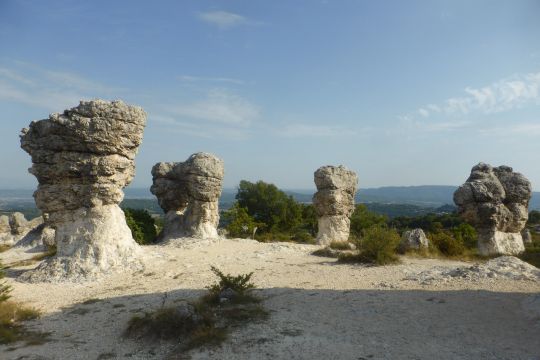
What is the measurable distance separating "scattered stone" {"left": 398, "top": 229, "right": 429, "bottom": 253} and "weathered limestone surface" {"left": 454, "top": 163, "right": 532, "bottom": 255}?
9.38 feet

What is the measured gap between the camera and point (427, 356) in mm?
5820

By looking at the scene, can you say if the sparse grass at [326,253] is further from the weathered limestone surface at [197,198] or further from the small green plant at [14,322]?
the small green plant at [14,322]

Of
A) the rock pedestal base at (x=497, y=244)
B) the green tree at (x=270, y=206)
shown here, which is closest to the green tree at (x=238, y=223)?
the green tree at (x=270, y=206)

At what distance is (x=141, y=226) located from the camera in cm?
2031

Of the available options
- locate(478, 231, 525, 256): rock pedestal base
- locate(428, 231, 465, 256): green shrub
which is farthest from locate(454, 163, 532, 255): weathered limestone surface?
locate(428, 231, 465, 256): green shrub

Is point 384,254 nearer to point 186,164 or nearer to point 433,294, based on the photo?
point 433,294

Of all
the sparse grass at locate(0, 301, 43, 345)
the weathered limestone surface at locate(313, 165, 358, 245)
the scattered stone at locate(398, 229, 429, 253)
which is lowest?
the sparse grass at locate(0, 301, 43, 345)

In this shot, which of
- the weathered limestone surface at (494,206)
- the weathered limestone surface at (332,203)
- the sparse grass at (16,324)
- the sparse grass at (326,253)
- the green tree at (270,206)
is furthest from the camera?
the green tree at (270,206)

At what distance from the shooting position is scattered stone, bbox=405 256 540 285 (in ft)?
33.0

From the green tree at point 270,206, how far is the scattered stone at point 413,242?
18086 mm

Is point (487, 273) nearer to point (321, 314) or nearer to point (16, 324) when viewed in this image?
point (321, 314)

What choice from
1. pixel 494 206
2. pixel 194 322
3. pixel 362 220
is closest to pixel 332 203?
pixel 494 206

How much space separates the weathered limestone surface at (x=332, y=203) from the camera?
20188 millimetres

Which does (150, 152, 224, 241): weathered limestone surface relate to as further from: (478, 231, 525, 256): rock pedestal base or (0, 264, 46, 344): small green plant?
(478, 231, 525, 256): rock pedestal base
